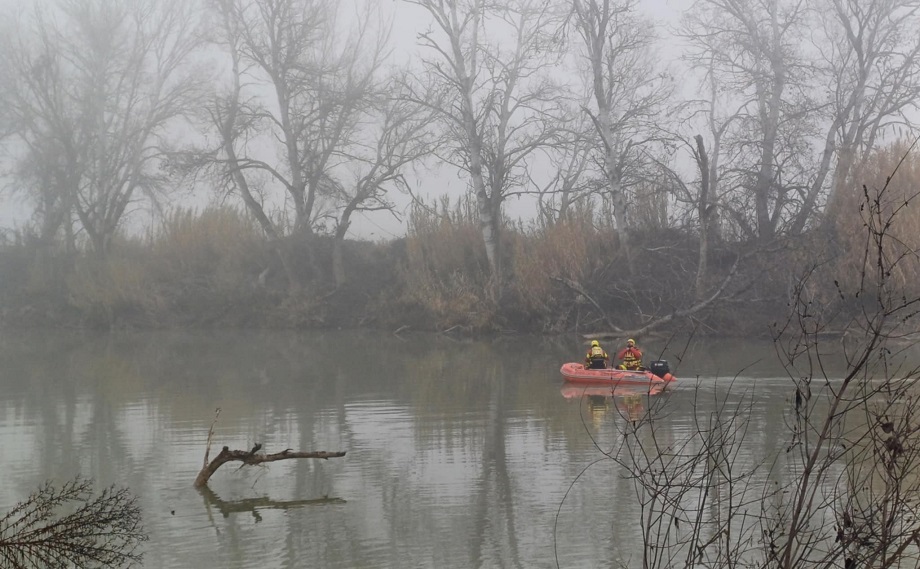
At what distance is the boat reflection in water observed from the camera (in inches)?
576

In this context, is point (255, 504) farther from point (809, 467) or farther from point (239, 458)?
point (809, 467)

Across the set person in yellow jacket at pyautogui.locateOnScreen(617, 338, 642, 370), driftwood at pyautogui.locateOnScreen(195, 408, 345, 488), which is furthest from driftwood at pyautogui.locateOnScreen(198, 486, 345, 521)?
person in yellow jacket at pyautogui.locateOnScreen(617, 338, 642, 370)

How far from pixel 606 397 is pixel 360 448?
5.46 meters

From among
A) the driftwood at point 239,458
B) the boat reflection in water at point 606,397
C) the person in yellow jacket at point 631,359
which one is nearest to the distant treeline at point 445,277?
the person in yellow jacket at point 631,359

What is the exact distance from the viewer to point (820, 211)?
1093 inches

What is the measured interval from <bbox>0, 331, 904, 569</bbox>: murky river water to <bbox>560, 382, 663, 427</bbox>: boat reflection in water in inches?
4.7

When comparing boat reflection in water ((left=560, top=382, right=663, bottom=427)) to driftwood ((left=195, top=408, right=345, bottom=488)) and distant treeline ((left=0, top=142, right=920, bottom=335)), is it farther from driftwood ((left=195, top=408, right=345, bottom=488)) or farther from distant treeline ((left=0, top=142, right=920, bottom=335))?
distant treeline ((left=0, top=142, right=920, bottom=335))

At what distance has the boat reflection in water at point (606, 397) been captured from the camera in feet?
48.0

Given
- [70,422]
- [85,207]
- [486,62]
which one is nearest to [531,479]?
[70,422]

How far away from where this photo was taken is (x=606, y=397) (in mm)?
16000

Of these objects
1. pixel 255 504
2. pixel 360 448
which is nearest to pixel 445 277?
pixel 360 448

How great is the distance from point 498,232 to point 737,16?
10.0 metres

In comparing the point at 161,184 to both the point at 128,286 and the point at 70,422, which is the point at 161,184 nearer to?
the point at 128,286

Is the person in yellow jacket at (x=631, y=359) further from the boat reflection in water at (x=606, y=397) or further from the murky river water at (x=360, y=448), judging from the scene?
the murky river water at (x=360, y=448)
